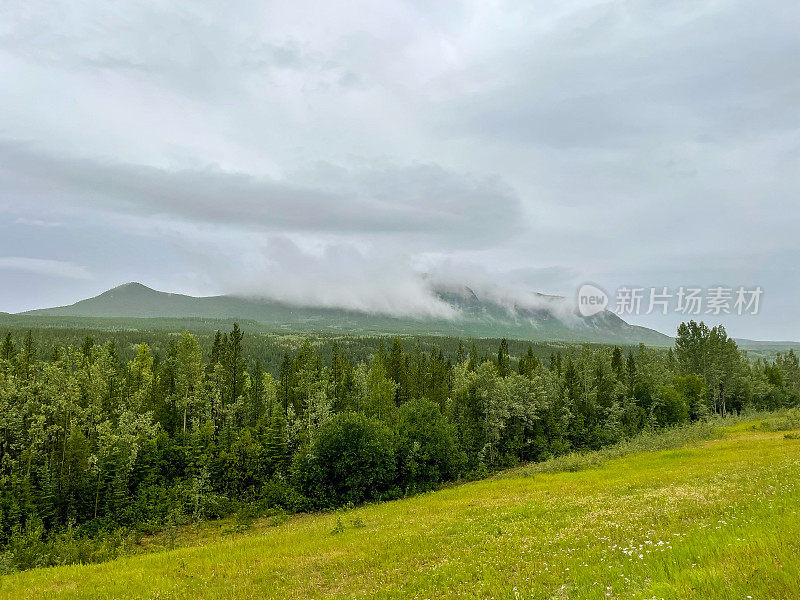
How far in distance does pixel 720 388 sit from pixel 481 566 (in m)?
146

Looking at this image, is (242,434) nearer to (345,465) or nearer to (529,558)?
(345,465)

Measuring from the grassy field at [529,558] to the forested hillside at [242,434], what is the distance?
15.4 meters

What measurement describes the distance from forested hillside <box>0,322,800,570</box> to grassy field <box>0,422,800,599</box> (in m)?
15.4

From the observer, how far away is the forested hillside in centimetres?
5291

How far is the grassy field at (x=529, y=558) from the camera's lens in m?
10.4

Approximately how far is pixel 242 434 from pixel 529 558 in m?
60.5

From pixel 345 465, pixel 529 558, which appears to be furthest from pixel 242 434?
pixel 529 558

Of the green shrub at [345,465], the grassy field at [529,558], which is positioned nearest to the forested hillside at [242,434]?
the green shrub at [345,465]

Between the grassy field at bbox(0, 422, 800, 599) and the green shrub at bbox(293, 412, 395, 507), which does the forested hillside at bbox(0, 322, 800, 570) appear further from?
the grassy field at bbox(0, 422, 800, 599)

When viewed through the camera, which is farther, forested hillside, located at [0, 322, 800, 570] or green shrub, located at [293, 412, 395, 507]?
green shrub, located at [293, 412, 395, 507]

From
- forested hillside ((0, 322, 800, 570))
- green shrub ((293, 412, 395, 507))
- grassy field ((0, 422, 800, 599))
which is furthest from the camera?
green shrub ((293, 412, 395, 507))

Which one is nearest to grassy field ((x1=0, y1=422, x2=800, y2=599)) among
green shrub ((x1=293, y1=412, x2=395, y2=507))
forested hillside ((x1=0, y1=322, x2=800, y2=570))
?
forested hillside ((x1=0, y1=322, x2=800, y2=570))

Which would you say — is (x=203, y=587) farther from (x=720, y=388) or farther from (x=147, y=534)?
(x=720, y=388)

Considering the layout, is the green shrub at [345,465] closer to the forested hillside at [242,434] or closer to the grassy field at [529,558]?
the forested hillside at [242,434]
